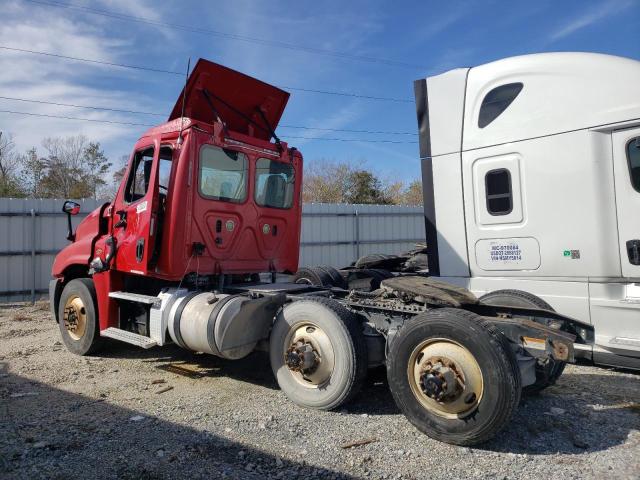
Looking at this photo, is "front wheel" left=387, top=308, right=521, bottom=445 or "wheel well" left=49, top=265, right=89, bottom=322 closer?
"front wheel" left=387, top=308, right=521, bottom=445

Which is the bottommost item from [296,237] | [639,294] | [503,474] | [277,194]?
[503,474]

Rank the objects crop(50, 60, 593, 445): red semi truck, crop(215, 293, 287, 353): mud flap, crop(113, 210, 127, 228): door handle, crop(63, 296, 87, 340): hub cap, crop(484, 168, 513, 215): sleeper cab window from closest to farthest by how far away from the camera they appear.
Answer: crop(50, 60, 593, 445): red semi truck < crop(215, 293, 287, 353): mud flap < crop(484, 168, 513, 215): sleeper cab window < crop(113, 210, 127, 228): door handle < crop(63, 296, 87, 340): hub cap

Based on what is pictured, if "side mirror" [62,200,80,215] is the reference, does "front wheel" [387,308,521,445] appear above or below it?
below

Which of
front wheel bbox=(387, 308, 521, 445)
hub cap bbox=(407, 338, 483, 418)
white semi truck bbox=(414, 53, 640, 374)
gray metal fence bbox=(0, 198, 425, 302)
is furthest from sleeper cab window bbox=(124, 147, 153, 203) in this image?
gray metal fence bbox=(0, 198, 425, 302)

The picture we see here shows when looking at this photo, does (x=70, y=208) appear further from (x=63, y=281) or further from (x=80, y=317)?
(x=80, y=317)

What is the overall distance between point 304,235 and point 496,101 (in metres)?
8.72

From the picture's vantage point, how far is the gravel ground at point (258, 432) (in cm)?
334

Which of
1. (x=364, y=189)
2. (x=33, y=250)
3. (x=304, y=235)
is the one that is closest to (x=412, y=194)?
(x=364, y=189)

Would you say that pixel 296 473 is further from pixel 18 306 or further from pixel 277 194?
pixel 18 306

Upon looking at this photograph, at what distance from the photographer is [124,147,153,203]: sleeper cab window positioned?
19.1 feet

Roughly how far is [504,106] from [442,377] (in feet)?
11.6

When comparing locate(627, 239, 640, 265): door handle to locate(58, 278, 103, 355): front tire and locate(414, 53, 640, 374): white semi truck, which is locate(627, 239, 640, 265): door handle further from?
locate(58, 278, 103, 355): front tire

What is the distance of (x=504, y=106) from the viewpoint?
5691 millimetres

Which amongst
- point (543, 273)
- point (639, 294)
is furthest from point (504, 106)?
point (639, 294)
